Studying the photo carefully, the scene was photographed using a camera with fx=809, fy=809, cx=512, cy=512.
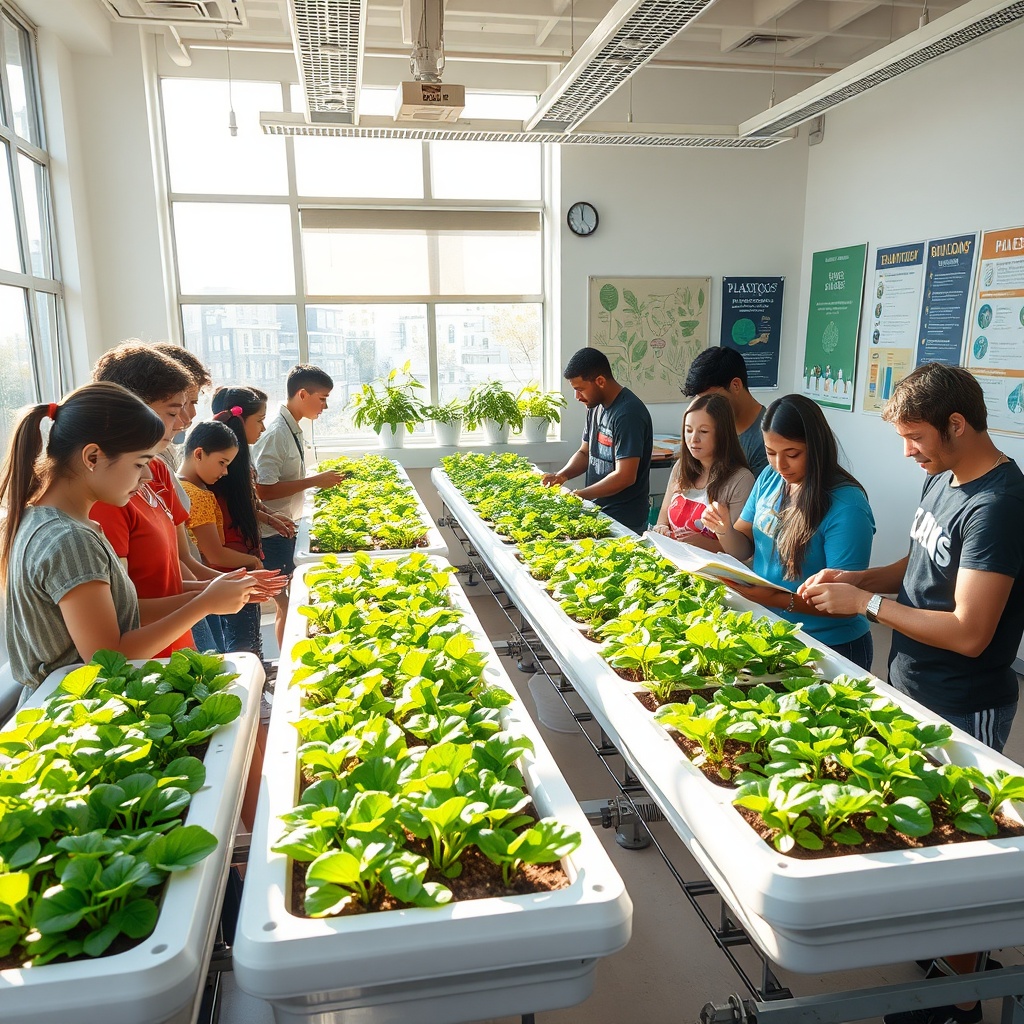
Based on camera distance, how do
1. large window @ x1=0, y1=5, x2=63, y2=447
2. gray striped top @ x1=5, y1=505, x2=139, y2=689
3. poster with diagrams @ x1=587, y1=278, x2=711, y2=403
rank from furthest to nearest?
poster with diagrams @ x1=587, y1=278, x2=711, y2=403, large window @ x1=0, y1=5, x2=63, y2=447, gray striped top @ x1=5, y1=505, x2=139, y2=689

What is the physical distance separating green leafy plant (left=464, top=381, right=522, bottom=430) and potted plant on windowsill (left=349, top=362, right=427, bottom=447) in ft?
1.12

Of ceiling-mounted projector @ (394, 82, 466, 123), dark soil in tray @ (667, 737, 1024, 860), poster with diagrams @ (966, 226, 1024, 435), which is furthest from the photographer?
poster with diagrams @ (966, 226, 1024, 435)

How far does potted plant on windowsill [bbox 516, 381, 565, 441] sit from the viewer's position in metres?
5.66

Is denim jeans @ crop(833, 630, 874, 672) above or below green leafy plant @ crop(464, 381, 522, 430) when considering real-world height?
below

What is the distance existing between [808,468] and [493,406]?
3.68 m

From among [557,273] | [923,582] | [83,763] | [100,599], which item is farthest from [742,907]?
[557,273]

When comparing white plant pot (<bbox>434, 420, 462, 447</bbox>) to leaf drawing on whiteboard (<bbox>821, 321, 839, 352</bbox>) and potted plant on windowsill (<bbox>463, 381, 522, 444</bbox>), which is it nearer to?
potted plant on windowsill (<bbox>463, 381, 522, 444</bbox>)

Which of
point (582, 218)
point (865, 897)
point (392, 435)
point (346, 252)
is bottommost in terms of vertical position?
point (392, 435)

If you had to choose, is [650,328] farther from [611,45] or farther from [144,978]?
[144,978]

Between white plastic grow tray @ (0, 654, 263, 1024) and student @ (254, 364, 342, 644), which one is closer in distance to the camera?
white plastic grow tray @ (0, 654, 263, 1024)

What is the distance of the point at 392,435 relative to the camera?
564cm

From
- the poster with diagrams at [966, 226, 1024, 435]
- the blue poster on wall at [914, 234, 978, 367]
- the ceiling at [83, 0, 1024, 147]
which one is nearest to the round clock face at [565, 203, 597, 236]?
the ceiling at [83, 0, 1024, 147]

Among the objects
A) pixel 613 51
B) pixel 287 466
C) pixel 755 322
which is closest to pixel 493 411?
pixel 755 322

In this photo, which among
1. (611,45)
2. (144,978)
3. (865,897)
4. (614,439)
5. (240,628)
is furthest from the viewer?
(614,439)
